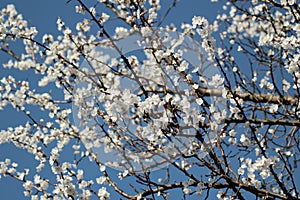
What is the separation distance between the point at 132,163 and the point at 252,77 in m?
2.26

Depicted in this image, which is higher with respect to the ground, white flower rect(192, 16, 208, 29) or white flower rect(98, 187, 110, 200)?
white flower rect(192, 16, 208, 29)

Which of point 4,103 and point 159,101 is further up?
point 4,103

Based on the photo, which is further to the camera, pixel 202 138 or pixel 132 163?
pixel 132 163

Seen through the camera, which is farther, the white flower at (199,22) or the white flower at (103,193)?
the white flower at (103,193)

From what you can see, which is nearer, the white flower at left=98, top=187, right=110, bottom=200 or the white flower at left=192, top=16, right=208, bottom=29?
the white flower at left=192, top=16, right=208, bottom=29

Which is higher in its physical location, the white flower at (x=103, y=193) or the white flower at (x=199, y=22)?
the white flower at (x=199, y=22)

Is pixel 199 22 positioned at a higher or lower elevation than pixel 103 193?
higher

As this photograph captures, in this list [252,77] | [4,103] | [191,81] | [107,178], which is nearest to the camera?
[191,81]

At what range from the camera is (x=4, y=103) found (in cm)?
619

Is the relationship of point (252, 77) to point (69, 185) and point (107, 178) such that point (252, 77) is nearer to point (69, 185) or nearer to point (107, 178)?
point (107, 178)

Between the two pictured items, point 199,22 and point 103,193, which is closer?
point 199,22

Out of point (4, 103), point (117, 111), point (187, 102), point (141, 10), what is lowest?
point (187, 102)

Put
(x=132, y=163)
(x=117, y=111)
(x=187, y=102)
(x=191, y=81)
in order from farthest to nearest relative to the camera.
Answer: (x=132, y=163) < (x=117, y=111) < (x=191, y=81) < (x=187, y=102)

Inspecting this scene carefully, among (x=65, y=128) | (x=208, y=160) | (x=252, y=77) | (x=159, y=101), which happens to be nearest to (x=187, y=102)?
(x=159, y=101)
